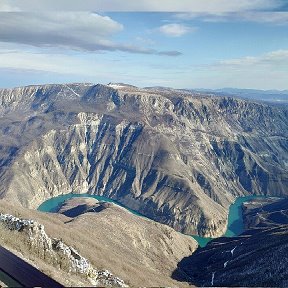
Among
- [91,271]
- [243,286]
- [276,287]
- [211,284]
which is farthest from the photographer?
[211,284]

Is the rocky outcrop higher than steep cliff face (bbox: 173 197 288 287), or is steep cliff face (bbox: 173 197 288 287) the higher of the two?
the rocky outcrop

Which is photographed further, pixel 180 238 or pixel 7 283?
pixel 180 238

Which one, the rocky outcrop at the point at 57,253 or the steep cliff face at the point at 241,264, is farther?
the steep cliff face at the point at 241,264

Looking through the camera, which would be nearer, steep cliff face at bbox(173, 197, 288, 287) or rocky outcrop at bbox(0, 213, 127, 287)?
rocky outcrop at bbox(0, 213, 127, 287)

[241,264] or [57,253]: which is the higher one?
[57,253]

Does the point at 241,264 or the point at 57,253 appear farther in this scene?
the point at 241,264

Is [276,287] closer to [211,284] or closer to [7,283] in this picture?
[211,284]

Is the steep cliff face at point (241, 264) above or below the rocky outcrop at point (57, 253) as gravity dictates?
below

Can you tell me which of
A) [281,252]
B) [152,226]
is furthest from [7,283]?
[152,226]
